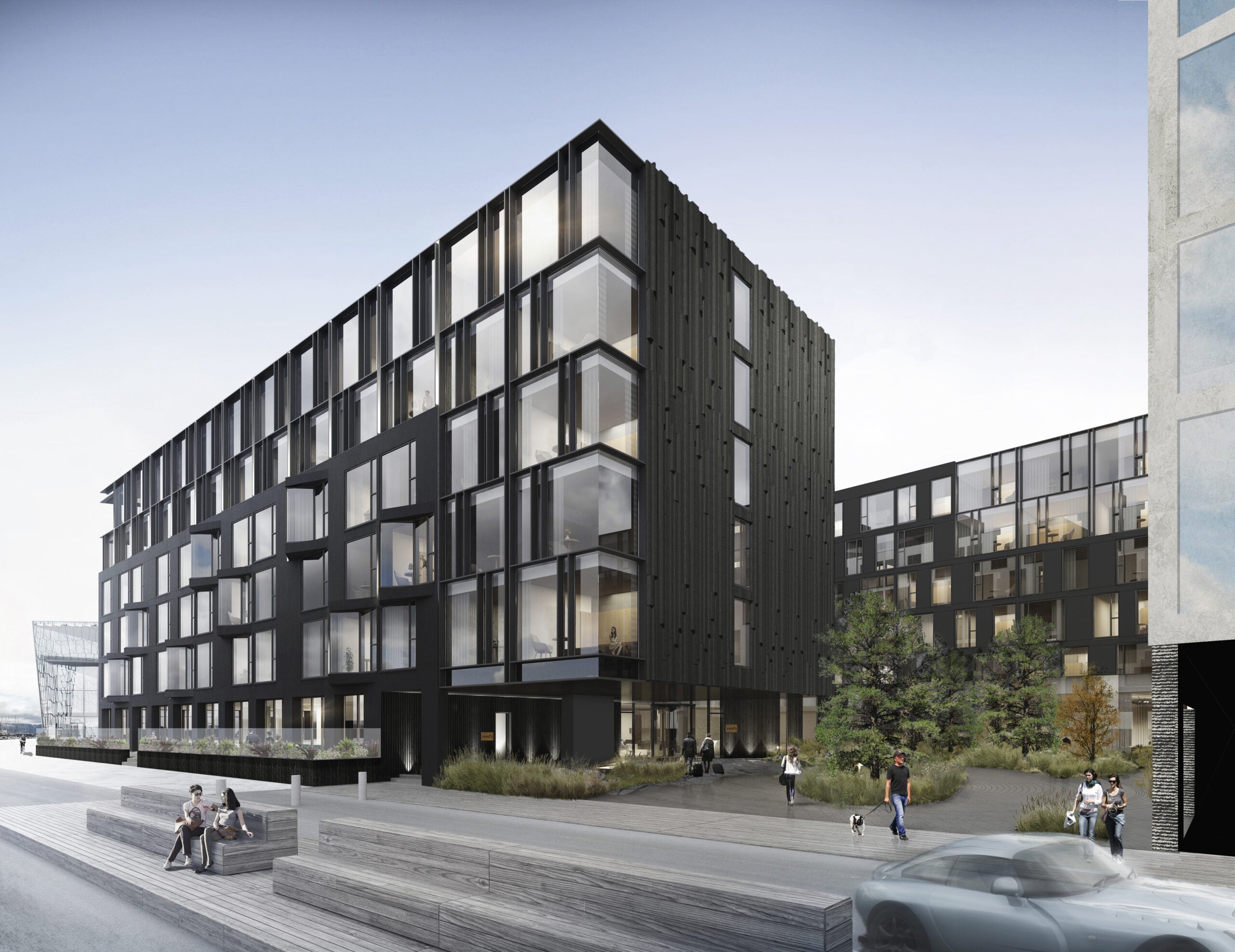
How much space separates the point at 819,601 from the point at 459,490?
→ 799 inches

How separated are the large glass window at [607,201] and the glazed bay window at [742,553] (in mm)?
12184

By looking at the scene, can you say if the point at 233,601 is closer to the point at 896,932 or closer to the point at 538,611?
the point at 538,611

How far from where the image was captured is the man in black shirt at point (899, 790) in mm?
19000

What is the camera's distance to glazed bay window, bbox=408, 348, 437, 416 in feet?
126

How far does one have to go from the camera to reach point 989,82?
55.7 feet

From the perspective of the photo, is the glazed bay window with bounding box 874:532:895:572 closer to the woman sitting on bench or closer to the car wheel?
the woman sitting on bench

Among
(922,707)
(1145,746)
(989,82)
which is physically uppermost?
(989,82)

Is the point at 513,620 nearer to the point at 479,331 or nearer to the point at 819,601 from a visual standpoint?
the point at 479,331

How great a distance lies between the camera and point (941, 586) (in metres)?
66.5

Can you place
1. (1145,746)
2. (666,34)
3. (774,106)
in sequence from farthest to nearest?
(1145,746) < (774,106) < (666,34)

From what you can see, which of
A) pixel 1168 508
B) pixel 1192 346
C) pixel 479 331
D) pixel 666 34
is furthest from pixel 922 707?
pixel 666 34

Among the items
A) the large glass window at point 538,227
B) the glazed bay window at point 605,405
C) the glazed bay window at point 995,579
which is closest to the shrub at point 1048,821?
the glazed bay window at point 605,405

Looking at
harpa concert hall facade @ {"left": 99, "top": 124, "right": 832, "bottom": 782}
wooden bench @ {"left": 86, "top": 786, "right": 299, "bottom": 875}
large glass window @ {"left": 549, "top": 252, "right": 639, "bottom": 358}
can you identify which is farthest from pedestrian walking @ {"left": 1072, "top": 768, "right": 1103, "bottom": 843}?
large glass window @ {"left": 549, "top": 252, "right": 639, "bottom": 358}

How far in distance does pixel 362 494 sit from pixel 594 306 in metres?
15.2
